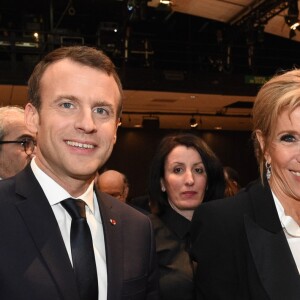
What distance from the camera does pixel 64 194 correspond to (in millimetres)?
1672

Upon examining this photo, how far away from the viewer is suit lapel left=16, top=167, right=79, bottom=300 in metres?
1.51

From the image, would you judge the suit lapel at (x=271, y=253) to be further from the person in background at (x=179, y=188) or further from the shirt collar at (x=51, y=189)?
the person in background at (x=179, y=188)

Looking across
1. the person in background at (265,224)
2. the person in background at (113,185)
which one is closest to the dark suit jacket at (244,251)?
the person in background at (265,224)

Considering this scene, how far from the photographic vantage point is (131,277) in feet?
5.69

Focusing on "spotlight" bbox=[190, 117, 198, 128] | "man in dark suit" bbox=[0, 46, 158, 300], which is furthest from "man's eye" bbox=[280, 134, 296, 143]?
"spotlight" bbox=[190, 117, 198, 128]

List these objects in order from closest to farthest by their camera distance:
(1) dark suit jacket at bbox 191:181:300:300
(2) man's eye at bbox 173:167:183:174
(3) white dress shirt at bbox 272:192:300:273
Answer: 1. (1) dark suit jacket at bbox 191:181:300:300
2. (3) white dress shirt at bbox 272:192:300:273
3. (2) man's eye at bbox 173:167:183:174

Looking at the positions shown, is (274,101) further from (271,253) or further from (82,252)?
(82,252)

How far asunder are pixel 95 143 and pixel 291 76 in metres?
0.77

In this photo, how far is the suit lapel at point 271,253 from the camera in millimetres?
1727

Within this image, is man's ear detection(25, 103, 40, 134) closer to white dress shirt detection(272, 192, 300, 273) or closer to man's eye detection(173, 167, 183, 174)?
white dress shirt detection(272, 192, 300, 273)

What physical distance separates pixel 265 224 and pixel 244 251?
126 mm

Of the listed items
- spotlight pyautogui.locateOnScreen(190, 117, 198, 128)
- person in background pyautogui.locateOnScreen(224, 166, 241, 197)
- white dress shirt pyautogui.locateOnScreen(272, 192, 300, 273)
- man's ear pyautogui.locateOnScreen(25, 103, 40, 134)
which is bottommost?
white dress shirt pyautogui.locateOnScreen(272, 192, 300, 273)

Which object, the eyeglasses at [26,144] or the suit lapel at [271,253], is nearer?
the suit lapel at [271,253]

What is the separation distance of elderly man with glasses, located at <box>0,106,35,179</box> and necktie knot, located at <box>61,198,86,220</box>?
134 centimetres
